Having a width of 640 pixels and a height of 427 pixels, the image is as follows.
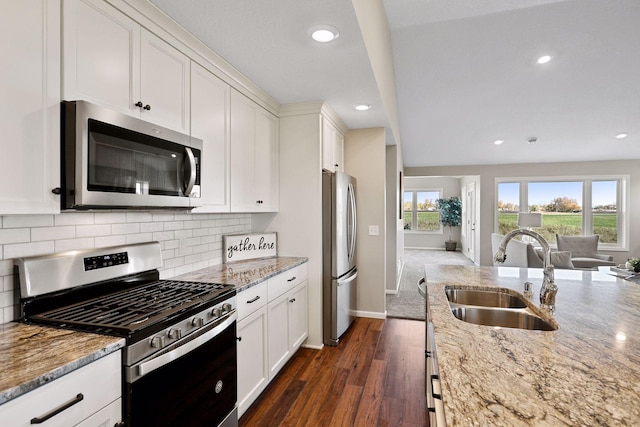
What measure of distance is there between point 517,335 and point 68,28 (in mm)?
2041

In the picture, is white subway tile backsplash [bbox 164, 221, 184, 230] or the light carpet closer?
white subway tile backsplash [bbox 164, 221, 184, 230]

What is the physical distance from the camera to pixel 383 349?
3109 mm

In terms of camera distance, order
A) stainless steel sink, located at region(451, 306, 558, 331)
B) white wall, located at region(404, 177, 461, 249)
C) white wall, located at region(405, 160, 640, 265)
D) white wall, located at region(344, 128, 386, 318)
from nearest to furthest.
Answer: stainless steel sink, located at region(451, 306, 558, 331), white wall, located at region(344, 128, 386, 318), white wall, located at region(405, 160, 640, 265), white wall, located at region(404, 177, 461, 249)

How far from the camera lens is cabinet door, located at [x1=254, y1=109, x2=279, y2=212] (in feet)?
9.12

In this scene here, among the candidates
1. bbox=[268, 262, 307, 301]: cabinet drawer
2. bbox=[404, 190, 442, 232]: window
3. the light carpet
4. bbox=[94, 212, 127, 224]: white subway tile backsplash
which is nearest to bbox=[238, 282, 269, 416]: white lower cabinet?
bbox=[268, 262, 307, 301]: cabinet drawer

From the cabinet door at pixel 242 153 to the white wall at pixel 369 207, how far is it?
5.26 feet

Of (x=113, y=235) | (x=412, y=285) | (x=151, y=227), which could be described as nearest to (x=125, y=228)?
(x=113, y=235)

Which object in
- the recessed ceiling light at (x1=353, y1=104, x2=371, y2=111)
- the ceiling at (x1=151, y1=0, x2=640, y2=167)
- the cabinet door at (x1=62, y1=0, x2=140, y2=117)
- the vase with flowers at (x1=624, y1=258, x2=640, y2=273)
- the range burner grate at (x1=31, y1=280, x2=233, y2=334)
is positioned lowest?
the vase with flowers at (x1=624, y1=258, x2=640, y2=273)

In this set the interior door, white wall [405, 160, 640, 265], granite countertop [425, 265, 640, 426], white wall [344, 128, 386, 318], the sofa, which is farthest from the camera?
the interior door

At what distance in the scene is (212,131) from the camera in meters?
2.18

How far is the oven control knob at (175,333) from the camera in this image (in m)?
1.34

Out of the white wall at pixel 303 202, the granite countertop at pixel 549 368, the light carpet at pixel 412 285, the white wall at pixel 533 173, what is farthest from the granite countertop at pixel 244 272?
the white wall at pixel 533 173

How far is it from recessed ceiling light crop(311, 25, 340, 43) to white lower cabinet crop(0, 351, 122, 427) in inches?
71.1

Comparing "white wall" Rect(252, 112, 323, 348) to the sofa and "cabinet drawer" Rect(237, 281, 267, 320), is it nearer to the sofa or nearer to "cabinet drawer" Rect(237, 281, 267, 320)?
"cabinet drawer" Rect(237, 281, 267, 320)
